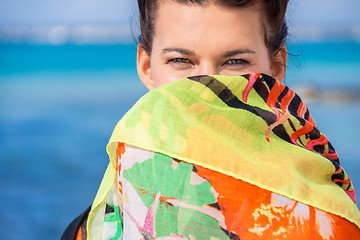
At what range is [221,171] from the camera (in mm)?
1248

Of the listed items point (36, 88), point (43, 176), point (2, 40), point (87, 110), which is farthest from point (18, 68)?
point (2, 40)

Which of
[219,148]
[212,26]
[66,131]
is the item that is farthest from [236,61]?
[66,131]

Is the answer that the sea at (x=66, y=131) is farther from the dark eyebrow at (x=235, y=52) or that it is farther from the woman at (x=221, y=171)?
the woman at (x=221, y=171)

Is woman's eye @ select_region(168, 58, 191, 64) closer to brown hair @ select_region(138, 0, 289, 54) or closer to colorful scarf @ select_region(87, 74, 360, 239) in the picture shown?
brown hair @ select_region(138, 0, 289, 54)

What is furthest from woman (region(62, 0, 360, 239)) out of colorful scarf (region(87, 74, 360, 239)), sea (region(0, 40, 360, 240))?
sea (region(0, 40, 360, 240))

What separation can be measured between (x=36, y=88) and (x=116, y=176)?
13.2 meters

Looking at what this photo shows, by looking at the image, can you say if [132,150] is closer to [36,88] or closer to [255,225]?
[255,225]

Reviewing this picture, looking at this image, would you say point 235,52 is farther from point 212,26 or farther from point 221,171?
point 221,171

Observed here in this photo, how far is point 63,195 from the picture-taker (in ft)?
16.9

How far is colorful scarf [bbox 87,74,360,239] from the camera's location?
1245 mm

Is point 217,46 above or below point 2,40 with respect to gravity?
below

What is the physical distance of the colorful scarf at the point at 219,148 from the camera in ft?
4.09

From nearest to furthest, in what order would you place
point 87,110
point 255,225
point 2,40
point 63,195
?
point 255,225, point 63,195, point 87,110, point 2,40

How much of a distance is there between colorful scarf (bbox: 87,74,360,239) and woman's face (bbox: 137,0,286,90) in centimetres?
31
